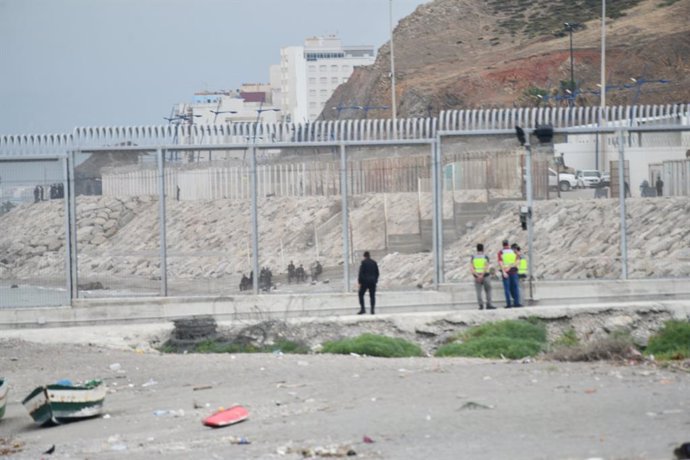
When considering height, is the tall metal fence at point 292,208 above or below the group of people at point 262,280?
above

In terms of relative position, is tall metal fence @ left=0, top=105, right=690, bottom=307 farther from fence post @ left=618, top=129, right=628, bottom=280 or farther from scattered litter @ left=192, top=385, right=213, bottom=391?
scattered litter @ left=192, top=385, right=213, bottom=391

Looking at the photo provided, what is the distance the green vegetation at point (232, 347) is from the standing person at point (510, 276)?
3.63 m

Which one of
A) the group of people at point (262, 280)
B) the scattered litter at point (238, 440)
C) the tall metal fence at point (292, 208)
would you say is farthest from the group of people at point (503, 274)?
the scattered litter at point (238, 440)

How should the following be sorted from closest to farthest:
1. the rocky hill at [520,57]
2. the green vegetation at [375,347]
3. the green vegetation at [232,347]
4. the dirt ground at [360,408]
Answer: the dirt ground at [360,408] < the green vegetation at [375,347] < the green vegetation at [232,347] < the rocky hill at [520,57]

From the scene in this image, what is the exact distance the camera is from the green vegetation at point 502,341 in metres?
17.4

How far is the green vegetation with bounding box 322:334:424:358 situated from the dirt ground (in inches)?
22.7

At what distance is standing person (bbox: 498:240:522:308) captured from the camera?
20.0 meters

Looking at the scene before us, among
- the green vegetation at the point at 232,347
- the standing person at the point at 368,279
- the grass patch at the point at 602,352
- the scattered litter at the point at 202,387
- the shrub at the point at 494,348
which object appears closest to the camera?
the scattered litter at the point at 202,387

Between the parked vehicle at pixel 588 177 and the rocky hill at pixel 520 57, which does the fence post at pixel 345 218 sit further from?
the rocky hill at pixel 520 57

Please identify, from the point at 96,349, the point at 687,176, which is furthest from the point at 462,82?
the point at 96,349

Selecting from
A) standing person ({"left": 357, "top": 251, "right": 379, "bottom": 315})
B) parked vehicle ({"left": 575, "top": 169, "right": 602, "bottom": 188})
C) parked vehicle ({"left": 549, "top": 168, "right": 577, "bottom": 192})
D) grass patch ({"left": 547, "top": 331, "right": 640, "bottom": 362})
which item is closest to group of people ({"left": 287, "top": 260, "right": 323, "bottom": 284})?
standing person ({"left": 357, "top": 251, "right": 379, "bottom": 315})

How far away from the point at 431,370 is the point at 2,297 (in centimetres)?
848

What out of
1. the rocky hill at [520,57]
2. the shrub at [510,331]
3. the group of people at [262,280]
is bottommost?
the shrub at [510,331]

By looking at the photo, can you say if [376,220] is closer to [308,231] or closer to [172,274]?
[308,231]
